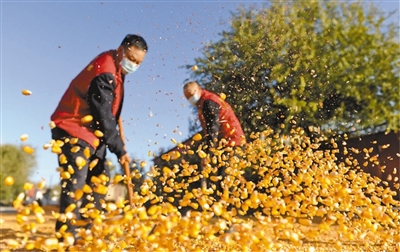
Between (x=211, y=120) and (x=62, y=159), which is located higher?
(x=211, y=120)

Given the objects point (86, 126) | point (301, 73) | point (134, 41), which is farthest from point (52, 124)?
point (301, 73)

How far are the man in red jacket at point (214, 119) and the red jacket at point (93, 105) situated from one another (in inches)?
68.2

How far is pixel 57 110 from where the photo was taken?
10.7 ft

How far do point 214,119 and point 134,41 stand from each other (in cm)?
168

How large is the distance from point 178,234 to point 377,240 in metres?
2.87

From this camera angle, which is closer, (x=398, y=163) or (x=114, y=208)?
(x=114, y=208)

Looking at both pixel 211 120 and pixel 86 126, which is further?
Answer: pixel 211 120

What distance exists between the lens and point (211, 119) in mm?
4840

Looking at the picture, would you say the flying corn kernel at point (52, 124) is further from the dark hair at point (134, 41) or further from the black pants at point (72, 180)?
the dark hair at point (134, 41)

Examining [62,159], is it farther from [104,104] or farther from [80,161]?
[104,104]

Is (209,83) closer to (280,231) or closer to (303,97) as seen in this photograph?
(303,97)

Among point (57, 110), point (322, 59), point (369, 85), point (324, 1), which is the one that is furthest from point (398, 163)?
point (57, 110)

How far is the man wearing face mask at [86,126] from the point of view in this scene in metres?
2.98

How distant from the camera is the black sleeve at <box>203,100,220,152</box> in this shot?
15.7 ft
